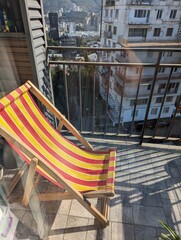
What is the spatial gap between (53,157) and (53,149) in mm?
93

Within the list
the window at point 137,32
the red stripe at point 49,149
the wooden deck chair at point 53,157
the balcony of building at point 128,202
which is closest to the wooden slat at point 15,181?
the balcony of building at point 128,202

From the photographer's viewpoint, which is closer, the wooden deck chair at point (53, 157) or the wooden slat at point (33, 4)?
the wooden deck chair at point (53, 157)

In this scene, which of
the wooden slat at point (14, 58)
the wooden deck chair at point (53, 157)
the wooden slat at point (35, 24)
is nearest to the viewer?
the wooden deck chair at point (53, 157)

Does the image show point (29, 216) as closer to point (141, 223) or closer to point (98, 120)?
point (141, 223)

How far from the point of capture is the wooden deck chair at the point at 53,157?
118 centimetres

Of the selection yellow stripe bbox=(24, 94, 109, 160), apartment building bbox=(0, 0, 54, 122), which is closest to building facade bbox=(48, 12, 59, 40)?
apartment building bbox=(0, 0, 54, 122)

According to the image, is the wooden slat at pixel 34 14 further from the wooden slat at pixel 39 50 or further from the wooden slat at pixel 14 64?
the wooden slat at pixel 14 64

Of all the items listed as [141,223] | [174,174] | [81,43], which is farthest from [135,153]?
[81,43]

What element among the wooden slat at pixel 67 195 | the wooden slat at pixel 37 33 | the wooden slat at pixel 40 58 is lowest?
the wooden slat at pixel 67 195

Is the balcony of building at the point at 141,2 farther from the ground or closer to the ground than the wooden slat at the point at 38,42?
farther from the ground

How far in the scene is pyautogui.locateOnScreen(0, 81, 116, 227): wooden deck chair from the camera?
1.18 meters

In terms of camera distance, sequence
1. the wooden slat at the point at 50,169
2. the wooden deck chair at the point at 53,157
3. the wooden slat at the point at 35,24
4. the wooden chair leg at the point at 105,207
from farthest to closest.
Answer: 1. the wooden slat at the point at 35,24
2. the wooden chair leg at the point at 105,207
3. the wooden deck chair at the point at 53,157
4. the wooden slat at the point at 50,169

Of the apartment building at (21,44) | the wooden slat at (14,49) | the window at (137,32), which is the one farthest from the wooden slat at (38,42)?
the window at (137,32)

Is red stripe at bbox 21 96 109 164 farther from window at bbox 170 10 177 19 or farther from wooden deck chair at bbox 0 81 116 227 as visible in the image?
window at bbox 170 10 177 19
